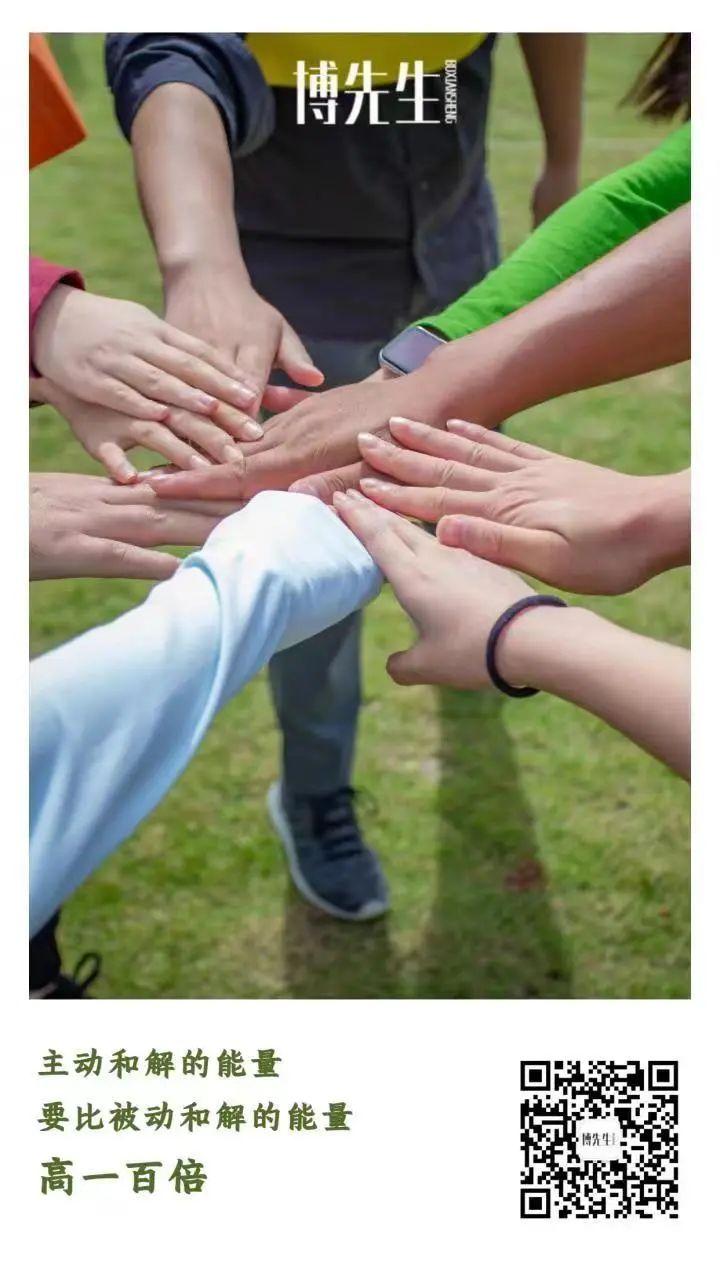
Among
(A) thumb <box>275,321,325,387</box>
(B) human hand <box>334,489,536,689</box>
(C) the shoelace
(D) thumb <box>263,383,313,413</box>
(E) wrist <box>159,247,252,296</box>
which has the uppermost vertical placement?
(E) wrist <box>159,247,252,296</box>

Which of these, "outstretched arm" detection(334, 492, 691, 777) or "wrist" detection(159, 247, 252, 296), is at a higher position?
"wrist" detection(159, 247, 252, 296)

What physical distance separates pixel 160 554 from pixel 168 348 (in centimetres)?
17

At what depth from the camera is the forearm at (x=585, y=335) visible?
754 mm

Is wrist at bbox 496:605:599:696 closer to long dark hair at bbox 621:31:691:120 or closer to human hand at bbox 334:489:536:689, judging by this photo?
human hand at bbox 334:489:536:689

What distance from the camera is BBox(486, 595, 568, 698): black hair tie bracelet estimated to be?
64cm

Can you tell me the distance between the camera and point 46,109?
815mm

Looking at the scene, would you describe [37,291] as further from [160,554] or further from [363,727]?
[363,727]

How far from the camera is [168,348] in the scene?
80 centimetres

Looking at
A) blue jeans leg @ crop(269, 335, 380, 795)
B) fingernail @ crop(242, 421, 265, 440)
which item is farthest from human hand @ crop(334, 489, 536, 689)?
blue jeans leg @ crop(269, 335, 380, 795)

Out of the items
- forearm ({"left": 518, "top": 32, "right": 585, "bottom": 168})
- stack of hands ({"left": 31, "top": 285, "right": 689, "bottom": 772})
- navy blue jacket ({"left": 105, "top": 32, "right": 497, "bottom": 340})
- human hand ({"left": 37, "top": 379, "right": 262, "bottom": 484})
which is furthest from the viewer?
forearm ({"left": 518, "top": 32, "right": 585, "bottom": 168})

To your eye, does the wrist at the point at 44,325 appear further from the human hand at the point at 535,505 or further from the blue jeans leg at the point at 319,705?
the blue jeans leg at the point at 319,705

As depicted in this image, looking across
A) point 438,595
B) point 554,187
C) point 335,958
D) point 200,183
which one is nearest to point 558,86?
point 554,187

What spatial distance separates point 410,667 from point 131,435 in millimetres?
257

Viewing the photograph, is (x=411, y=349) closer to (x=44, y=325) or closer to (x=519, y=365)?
(x=519, y=365)
